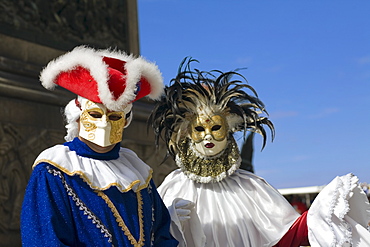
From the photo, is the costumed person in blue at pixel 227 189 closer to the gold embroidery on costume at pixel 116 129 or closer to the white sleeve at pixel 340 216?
the white sleeve at pixel 340 216

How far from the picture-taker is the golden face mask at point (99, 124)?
12.1 ft

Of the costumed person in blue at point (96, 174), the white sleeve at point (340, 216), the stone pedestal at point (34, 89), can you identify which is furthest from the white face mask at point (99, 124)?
the stone pedestal at point (34, 89)

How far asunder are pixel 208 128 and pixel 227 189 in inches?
19.2

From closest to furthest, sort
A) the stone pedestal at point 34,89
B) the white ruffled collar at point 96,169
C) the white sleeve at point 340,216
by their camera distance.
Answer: the white ruffled collar at point 96,169, the white sleeve at point 340,216, the stone pedestal at point 34,89

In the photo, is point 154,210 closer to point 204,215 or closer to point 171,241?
point 171,241

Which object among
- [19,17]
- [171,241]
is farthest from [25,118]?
[171,241]

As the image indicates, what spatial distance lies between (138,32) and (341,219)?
18.4 ft

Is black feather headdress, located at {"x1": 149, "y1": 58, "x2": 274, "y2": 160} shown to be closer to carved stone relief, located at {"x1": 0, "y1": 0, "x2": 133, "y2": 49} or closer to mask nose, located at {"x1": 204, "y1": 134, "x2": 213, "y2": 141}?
mask nose, located at {"x1": 204, "y1": 134, "x2": 213, "y2": 141}

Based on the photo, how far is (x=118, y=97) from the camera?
3693 millimetres

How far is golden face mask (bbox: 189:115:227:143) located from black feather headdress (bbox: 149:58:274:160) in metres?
0.06

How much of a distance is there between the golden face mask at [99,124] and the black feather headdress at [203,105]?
44.0 inches

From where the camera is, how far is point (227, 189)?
4.85m

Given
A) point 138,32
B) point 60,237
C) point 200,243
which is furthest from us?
point 138,32

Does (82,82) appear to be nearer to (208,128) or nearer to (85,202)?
(85,202)
